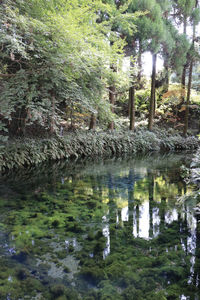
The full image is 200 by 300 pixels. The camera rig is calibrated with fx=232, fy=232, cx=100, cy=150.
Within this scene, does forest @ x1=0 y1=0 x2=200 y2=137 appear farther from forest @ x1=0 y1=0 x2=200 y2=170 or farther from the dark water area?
the dark water area

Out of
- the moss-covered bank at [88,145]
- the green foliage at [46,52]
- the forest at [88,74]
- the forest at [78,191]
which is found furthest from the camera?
the moss-covered bank at [88,145]

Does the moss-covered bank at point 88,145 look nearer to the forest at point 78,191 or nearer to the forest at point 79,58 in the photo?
the forest at point 78,191

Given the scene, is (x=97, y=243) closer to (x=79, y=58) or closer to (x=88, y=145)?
(x=79, y=58)

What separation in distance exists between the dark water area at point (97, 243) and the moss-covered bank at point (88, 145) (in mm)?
2156

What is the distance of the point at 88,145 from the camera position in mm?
10789

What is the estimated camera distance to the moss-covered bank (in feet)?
24.5

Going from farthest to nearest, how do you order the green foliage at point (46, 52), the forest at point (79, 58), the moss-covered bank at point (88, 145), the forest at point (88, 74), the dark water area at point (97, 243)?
1. the moss-covered bank at point (88, 145)
2. the forest at point (88, 74)
3. the forest at point (79, 58)
4. the green foliage at point (46, 52)
5. the dark water area at point (97, 243)

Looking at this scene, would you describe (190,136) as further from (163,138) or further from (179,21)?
(179,21)

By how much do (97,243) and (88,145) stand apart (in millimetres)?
8053

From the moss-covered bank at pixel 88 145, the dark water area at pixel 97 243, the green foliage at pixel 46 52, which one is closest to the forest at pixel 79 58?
the green foliage at pixel 46 52

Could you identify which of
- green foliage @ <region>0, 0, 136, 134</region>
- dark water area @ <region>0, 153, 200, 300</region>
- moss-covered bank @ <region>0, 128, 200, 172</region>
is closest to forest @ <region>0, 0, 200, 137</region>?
green foliage @ <region>0, 0, 136, 134</region>

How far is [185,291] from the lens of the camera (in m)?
2.04

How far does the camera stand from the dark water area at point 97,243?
6.85 feet

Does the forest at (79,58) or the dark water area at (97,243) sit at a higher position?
the forest at (79,58)
